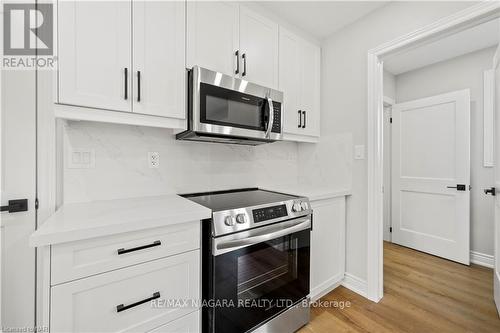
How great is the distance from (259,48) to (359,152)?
1.24 m

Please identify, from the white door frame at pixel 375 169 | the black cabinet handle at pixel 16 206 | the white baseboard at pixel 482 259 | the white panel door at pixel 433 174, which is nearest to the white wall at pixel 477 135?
the white baseboard at pixel 482 259

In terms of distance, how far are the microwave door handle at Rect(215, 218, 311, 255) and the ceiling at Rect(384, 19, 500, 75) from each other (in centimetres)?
171

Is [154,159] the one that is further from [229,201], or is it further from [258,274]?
[258,274]

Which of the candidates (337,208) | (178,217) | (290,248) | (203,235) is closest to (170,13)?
(178,217)

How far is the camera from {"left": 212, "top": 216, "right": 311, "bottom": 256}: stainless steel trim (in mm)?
1178

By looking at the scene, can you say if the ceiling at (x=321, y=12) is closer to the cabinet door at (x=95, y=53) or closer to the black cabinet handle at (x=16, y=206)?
the cabinet door at (x=95, y=53)

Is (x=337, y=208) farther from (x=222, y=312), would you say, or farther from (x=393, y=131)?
(x=393, y=131)

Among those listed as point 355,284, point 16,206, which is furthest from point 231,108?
point 355,284

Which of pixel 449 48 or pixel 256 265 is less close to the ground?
pixel 449 48

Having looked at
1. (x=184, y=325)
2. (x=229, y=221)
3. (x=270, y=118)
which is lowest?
(x=184, y=325)

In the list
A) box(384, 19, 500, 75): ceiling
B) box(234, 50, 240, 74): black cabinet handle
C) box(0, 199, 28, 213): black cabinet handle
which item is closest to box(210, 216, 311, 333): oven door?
box(0, 199, 28, 213): black cabinet handle

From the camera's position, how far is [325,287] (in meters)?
1.93

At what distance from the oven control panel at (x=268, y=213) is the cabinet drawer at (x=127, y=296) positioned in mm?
387

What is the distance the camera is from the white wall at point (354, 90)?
1837mm
